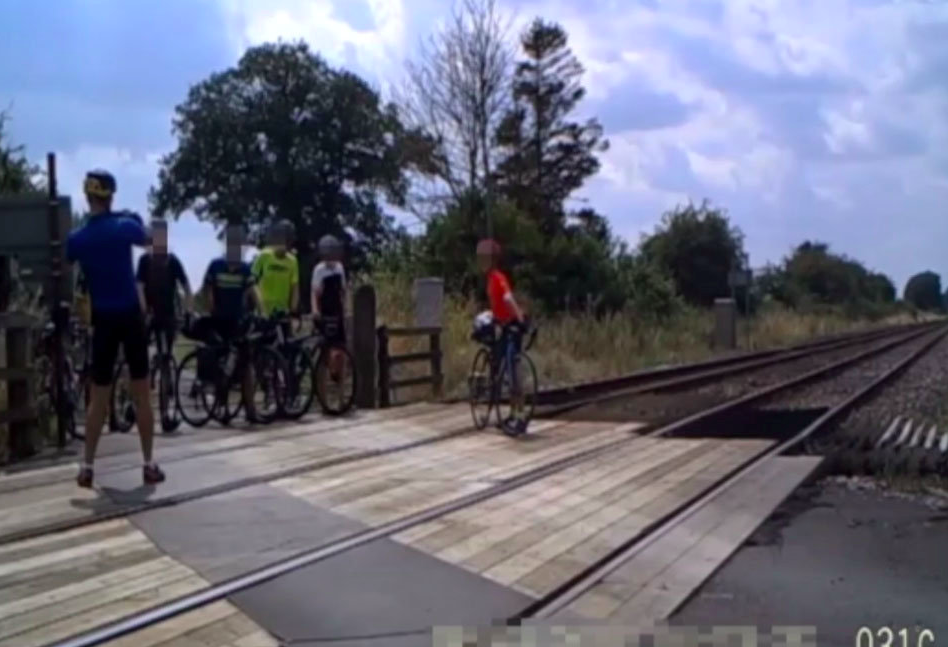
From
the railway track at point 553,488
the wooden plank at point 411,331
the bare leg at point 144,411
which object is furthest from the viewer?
the wooden plank at point 411,331

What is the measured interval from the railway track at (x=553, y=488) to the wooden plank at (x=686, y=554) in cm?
5

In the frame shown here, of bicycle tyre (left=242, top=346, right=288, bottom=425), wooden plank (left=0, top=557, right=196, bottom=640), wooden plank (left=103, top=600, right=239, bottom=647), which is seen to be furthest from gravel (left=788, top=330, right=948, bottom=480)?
wooden plank (left=103, top=600, right=239, bottom=647)

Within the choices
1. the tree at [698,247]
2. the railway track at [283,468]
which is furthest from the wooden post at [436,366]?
the tree at [698,247]

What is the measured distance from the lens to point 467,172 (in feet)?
152

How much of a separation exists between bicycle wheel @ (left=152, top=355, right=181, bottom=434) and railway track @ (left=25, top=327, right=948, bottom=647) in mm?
2883

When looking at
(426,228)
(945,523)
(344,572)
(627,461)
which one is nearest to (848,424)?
(627,461)

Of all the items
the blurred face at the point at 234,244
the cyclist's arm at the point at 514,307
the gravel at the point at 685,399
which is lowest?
the gravel at the point at 685,399

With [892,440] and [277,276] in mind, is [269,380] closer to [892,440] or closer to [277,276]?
[277,276]

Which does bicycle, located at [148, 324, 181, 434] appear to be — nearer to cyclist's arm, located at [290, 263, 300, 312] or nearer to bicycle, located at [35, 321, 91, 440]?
bicycle, located at [35, 321, 91, 440]

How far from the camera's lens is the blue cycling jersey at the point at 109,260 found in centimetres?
1034

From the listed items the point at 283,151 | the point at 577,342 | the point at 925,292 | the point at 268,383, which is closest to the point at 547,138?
the point at 283,151

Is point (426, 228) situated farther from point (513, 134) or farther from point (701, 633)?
point (701, 633)

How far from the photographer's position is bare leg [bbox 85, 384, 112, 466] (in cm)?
1036

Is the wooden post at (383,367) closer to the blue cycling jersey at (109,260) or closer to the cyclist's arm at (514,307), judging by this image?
the cyclist's arm at (514,307)
